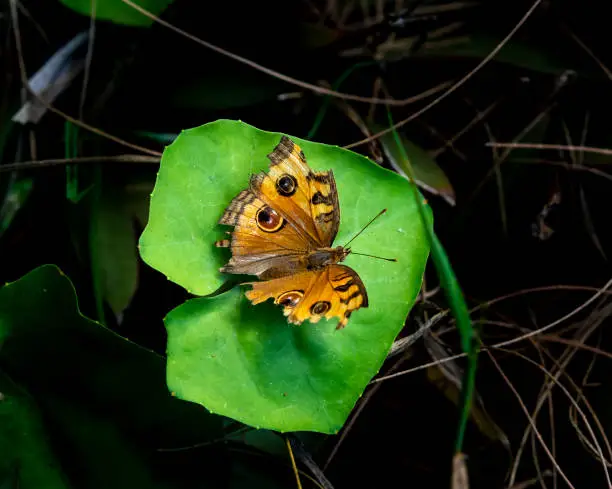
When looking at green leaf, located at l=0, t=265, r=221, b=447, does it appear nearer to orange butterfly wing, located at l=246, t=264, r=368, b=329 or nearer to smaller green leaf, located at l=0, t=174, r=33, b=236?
orange butterfly wing, located at l=246, t=264, r=368, b=329

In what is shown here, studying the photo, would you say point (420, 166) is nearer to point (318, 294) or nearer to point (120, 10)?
point (318, 294)

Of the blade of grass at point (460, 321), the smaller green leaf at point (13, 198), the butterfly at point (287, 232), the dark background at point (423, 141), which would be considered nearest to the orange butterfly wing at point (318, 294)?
the butterfly at point (287, 232)

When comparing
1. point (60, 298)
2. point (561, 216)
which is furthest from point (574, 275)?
point (60, 298)

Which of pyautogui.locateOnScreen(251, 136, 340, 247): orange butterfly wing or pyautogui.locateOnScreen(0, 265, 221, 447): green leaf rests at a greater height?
pyautogui.locateOnScreen(251, 136, 340, 247): orange butterfly wing

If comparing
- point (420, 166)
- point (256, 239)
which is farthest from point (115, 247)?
point (420, 166)

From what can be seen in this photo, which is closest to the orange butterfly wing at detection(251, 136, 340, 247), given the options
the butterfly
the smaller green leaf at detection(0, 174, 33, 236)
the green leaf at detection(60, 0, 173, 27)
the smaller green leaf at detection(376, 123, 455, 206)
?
the butterfly

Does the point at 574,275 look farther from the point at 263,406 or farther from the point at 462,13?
the point at 263,406

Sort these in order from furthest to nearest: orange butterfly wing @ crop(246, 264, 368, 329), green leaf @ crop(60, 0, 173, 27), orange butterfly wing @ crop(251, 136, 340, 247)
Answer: green leaf @ crop(60, 0, 173, 27) → orange butterfly wing @ crop(251, 136, 340, 247) → orange butterfly wing @ crop(246, 264, 368, 329)
